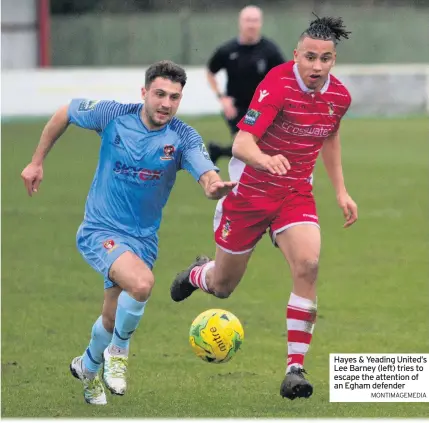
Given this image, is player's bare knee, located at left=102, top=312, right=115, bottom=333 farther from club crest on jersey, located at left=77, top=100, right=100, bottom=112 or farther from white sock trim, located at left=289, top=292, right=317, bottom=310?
club crest on jersey, located at left=77, top=100, right=100, bottom=112

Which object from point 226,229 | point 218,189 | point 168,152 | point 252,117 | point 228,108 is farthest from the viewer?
point 228,108

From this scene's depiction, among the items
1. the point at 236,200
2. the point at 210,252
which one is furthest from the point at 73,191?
the point at 236,200

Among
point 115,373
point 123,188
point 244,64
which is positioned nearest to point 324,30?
point 123,188

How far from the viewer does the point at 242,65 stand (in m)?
17.7

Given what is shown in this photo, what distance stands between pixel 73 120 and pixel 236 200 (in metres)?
Answer: 1.33

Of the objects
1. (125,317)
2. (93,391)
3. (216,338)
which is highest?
(125,317)

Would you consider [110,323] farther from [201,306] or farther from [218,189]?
[201,306]

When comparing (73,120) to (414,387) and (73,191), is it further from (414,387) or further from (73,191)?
(73,191)

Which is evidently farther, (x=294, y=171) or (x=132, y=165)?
(x=294, y=171)

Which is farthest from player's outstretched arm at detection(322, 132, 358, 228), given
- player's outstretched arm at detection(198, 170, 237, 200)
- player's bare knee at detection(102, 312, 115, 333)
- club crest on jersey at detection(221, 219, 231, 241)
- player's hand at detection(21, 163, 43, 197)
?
player's hand at detection(21, 163, 43, 197)

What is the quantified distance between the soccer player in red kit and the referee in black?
28.6 feet

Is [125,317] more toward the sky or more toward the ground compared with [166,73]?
more toward the ground

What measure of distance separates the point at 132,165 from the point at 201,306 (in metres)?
3.61

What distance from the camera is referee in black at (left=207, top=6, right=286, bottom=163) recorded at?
56.6ft
